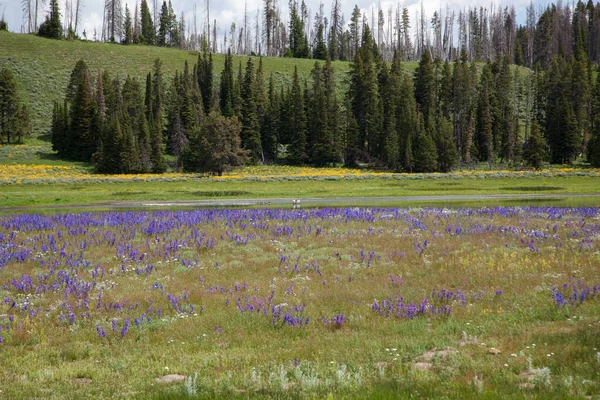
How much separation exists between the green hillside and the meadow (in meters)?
108

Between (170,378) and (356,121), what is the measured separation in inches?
3687

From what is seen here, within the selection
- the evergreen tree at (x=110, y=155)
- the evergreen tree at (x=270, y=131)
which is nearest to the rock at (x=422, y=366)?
the evergreen tree at (x=110, y=155)

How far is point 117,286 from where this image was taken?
40.3ft

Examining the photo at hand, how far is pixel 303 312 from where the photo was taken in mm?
9914

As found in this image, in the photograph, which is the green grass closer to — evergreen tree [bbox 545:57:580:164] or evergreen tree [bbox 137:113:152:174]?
evergreen tree [bbox 137:113:152:174]

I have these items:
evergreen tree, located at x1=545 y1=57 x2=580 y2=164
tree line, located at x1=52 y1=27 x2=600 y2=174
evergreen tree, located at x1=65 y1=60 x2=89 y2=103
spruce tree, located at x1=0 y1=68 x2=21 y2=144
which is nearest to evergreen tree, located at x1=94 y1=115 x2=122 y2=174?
tree line, located at x1=52 y1=27 x2=600 y2=174

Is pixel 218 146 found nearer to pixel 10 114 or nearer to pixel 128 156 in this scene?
pixel 128 156

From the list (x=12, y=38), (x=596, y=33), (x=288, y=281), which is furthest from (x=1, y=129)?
(x=596, y=33)

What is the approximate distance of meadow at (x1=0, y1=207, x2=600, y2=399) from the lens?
621 centimetres

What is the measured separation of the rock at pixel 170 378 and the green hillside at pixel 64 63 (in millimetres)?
116587

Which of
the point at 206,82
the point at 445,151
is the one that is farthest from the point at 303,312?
the point at 206,82

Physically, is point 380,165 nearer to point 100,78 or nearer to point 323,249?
point 100,78

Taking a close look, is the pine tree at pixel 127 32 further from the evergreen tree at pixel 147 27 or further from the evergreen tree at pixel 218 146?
the evergreen tree at pixel 218 146

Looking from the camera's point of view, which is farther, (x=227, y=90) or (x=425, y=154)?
(x=227, y=90)
